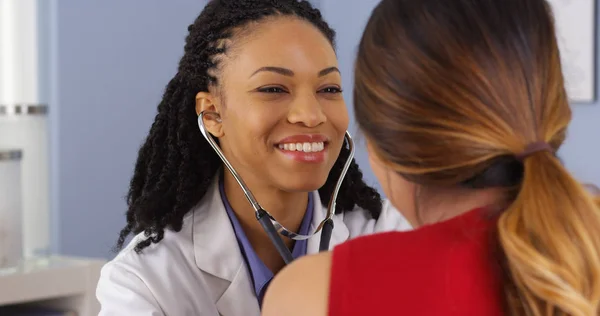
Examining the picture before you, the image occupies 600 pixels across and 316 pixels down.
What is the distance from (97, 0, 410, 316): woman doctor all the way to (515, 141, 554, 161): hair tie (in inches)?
22.2

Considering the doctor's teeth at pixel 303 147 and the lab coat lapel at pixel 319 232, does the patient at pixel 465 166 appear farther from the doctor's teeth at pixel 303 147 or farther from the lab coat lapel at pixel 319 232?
the lab coat lapel at pixel 319 232

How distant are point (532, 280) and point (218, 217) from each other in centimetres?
75

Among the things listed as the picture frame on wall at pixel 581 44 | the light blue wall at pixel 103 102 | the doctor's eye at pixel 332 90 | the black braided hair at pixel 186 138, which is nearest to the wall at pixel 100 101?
the light blue wall at pixel 103 102

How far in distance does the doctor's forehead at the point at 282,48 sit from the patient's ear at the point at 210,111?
75mm

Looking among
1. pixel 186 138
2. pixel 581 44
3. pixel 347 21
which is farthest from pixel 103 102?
pixel 186 138

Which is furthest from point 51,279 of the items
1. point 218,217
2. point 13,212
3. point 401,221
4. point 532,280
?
point 532,280

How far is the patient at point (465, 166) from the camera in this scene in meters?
0.76

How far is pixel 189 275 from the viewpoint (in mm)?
1373

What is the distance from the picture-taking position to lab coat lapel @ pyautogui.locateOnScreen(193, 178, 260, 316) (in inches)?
54.2

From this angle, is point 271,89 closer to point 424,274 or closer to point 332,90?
point 332,90

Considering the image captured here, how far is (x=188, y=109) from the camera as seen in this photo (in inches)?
57.4

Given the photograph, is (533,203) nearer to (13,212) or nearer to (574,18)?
→ (13,212)

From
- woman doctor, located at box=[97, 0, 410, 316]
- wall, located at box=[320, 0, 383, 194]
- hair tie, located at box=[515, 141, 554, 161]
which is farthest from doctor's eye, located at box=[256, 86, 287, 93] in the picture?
wall, located at box=[320, 0, 383, 194]

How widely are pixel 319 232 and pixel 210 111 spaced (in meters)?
0.26
